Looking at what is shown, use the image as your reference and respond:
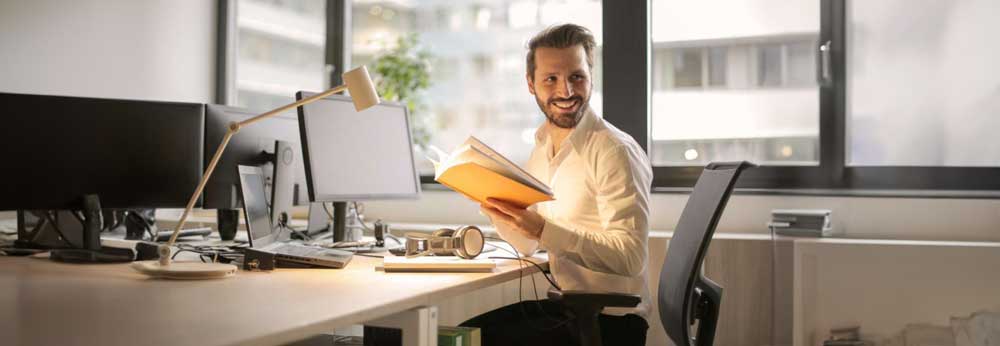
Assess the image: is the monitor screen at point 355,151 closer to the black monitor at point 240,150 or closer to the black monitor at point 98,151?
the black monitor at point 240,150

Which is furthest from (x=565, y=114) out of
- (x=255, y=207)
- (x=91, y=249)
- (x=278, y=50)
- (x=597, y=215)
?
(x=278, y=50)

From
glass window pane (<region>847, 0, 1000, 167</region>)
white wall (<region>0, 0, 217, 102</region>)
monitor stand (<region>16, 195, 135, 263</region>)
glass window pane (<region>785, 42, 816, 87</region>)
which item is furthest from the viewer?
white wall (<region>0, 0, 217, 102</region>)

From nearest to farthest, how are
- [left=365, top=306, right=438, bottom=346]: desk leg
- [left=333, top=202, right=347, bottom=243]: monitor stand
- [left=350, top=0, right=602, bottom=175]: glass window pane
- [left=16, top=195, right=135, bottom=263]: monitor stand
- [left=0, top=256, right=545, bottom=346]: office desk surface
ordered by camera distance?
1. [left=0, top=256, right=545, bottom=346]: office desk surface
2. [left=365, top=306, right=438, bottom=346]: desk leg
3. [left=16, top=195, right=135, bottom=263]: monitor stand
4. [left=333, top=202, right=347, bottom=243]: monitor stand
5. [left=350, top=0, right=602, bottom=175]: glass window pane

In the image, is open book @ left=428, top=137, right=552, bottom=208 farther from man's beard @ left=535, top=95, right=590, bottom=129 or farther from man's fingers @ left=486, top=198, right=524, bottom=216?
man's beard @ left=535, top=95, right=590, bottom=129

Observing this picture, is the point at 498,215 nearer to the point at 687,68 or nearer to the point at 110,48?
the point at 687,68

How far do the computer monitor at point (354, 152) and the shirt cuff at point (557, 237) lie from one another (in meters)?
0.74

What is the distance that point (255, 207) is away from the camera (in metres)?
2.30

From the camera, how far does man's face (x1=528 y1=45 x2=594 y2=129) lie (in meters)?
2.32

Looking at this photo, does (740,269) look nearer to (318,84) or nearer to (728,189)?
(728,189)

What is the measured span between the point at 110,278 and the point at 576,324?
3.47 ft

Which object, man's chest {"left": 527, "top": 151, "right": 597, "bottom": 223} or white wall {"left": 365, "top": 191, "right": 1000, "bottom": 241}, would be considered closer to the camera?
man's chest {"left": 527, "top": 151, "right": 597, "bottom": 223}

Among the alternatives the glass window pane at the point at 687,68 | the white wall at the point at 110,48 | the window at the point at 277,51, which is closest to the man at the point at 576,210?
the glass window pane at the point at 687,68

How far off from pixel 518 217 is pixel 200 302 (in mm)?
811

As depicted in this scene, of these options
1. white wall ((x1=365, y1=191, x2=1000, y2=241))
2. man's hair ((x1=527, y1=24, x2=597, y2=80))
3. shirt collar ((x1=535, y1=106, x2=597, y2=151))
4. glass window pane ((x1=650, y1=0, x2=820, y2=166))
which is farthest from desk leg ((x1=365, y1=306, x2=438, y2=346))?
glass window pane ((x1=650, y1=0, x2=820, y2=166))
